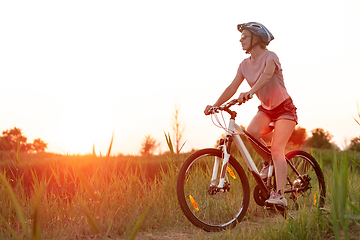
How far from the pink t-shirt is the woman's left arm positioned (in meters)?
0.11

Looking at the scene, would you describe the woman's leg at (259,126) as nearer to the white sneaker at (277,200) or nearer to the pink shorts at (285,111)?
the pink shorts at (285,111)

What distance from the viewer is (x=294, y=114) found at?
3682mm

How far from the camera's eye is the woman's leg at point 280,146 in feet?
11.9

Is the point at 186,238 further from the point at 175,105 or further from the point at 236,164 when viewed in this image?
the point at 175,105

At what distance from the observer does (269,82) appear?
3.68 meters

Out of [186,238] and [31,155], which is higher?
[31,155]

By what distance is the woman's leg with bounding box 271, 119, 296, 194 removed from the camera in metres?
3.62

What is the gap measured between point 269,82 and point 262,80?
0.32 meters

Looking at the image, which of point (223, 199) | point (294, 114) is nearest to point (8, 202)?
point (223, 199)

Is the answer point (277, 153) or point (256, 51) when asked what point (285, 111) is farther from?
point (256, 51)

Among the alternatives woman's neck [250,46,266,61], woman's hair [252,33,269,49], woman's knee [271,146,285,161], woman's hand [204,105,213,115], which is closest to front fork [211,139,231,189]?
woman's hand [204,105,213,115]

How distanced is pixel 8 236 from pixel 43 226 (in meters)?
0.33

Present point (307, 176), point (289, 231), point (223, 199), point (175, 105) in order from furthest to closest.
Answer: point (175, 105)
point (307, 176)
point (223, 199)
point (289, 231)

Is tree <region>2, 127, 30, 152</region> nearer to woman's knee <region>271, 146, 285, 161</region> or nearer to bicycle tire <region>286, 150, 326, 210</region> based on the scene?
woman's knee <region>271, 146, 285, 161</region>
